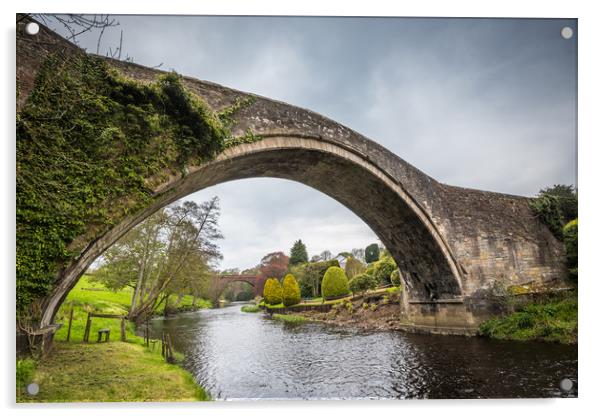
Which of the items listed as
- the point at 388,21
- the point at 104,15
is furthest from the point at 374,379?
the point at 104,15

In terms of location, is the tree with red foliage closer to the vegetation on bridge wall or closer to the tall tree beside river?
the tall tree beside river

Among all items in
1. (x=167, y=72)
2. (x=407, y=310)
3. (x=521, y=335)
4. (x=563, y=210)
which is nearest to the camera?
(x=167, y=72)

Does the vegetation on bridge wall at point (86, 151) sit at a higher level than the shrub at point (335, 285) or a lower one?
higher

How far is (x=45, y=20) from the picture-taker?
171 inches

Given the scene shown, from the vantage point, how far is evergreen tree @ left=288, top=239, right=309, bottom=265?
41791 mm

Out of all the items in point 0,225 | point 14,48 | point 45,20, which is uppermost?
point 45,20

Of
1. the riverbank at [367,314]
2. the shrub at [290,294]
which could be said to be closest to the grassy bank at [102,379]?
the riverbank at [367,314]

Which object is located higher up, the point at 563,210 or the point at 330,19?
the point at 330,19

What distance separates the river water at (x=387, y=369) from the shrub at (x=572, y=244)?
319 cm

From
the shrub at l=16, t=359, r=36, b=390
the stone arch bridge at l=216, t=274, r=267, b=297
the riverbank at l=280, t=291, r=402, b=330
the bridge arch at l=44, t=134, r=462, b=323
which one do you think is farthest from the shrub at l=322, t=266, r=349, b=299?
the shrub at l=16, t=359, r=36, b=390

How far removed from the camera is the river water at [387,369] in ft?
17.4

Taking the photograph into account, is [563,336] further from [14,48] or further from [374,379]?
[14,48]

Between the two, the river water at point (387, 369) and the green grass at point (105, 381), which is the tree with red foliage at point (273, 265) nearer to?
the river water at point (387, 369)
